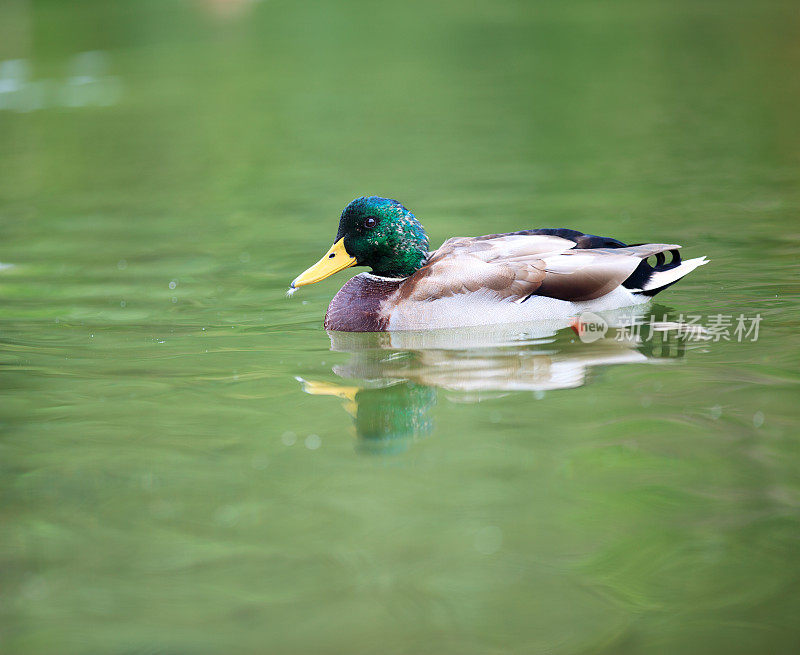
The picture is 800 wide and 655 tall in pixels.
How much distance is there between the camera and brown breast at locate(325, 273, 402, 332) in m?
7.23

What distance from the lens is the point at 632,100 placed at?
17.1 meters

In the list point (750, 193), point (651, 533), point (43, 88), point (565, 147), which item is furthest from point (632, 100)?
point (651, 533)

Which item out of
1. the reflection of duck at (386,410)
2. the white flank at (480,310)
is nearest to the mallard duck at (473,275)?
the white flank at (480,310)

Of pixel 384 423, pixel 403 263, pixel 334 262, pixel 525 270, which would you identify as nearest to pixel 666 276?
pixel 525 270

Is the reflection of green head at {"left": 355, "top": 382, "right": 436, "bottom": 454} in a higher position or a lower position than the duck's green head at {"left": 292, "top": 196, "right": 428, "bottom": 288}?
lower

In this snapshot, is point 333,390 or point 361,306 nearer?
point 333,390

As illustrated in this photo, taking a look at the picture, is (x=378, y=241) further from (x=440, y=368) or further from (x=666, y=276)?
(x=666, y=276)

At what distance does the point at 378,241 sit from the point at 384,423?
185cm

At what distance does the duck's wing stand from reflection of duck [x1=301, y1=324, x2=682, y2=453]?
0.85 ft

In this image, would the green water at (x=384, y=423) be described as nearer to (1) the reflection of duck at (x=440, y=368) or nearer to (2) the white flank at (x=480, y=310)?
(1) the reflection of duck at (x=440, y=368)

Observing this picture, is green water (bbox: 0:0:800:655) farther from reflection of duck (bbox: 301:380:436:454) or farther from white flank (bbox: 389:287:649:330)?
white flank (bbox: 389:287:649:330)

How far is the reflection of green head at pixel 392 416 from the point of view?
5.46m

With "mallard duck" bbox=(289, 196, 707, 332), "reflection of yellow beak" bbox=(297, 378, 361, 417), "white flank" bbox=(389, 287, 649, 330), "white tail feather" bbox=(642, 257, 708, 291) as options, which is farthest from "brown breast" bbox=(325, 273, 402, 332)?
"white tail feather" bbox=(642, 257, 708, 291)

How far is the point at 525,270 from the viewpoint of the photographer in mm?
6996
